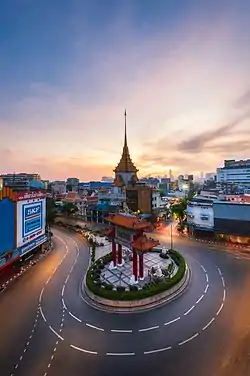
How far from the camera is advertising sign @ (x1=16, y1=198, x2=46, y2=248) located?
34312 mm

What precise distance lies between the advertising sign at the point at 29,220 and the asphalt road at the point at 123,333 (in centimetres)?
686

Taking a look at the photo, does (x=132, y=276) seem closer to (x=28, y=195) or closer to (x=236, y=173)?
(x=28, y=195)

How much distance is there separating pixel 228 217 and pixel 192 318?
2768 cm

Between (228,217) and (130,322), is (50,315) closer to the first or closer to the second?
(130,322)

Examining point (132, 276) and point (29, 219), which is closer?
point (132, 276)

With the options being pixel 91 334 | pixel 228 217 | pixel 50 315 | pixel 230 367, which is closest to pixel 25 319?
pixel 50 315

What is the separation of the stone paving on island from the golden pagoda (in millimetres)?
32118

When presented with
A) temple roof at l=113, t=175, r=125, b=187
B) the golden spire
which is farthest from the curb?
the golden spire

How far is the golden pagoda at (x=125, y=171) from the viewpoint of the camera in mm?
67438

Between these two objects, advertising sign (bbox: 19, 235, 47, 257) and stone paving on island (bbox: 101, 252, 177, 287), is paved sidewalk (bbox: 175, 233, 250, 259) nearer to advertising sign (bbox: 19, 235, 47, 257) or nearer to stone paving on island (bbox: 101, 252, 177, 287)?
stone paving on island (bbox: 101, 252, 177, 287)

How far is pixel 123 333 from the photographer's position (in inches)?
784

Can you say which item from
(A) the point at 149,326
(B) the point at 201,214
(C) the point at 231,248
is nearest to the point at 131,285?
(A) the point at 149,326

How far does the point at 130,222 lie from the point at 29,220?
1642 cm

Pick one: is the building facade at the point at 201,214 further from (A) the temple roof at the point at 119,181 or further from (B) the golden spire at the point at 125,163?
(B) the golden spire at the point at 125,163
